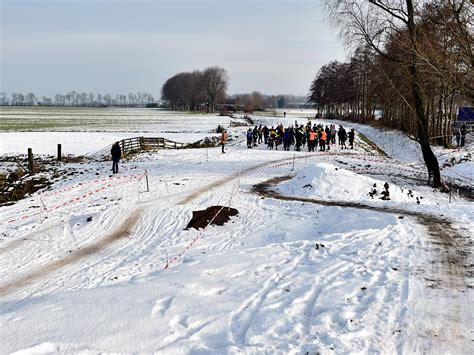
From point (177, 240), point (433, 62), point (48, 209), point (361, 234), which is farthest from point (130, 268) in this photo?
point (433, 62)

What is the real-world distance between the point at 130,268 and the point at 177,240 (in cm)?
221

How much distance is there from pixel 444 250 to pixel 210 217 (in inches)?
256

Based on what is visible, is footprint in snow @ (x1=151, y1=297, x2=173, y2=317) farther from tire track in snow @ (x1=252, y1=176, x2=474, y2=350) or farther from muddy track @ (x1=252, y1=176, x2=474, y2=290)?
muddy track @ (x1=252, y1=176, x2=474, y2=290)

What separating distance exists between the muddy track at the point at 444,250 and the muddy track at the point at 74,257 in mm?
6164

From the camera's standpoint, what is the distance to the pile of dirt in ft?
43.3

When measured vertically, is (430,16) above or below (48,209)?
above

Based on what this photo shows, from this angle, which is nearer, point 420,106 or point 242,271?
point 242,271

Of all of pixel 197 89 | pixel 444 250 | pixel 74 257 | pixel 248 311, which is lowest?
pixel 74 257

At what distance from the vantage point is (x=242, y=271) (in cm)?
884

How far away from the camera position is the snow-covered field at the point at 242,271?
6102mm

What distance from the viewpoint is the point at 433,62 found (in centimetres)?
1741

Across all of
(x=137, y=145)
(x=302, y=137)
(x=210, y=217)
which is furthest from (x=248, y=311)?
(x=137, y=145)

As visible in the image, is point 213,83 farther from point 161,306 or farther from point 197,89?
point 161,306

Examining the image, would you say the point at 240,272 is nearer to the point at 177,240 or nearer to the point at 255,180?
the point at 177,240
